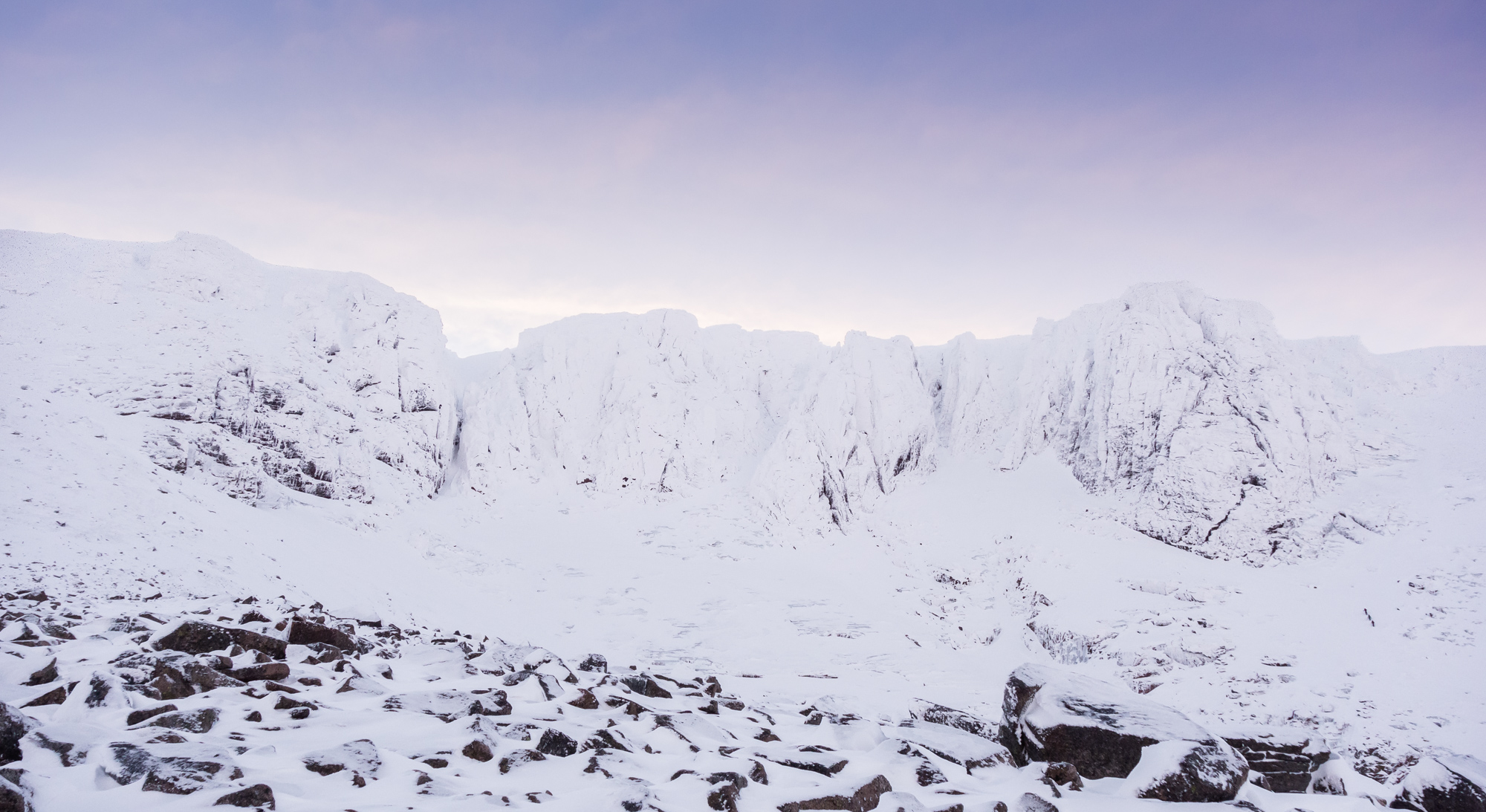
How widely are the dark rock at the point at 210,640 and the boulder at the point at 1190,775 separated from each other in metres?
10.5

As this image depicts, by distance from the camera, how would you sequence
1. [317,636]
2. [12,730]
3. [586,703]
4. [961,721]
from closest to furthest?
[12,730]
[586,703]
[317,636]
[961,721]

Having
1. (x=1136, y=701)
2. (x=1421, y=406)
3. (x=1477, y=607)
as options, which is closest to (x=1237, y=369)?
(x=1421, y=406)

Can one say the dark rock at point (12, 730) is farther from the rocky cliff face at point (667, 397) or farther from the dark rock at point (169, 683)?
the rocky cliff face at point (667, 397)

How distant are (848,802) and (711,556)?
26.7 meters

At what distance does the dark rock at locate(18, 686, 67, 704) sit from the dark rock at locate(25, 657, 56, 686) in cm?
72

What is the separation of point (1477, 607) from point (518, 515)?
125 feet

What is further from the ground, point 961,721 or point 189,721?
point 189,721

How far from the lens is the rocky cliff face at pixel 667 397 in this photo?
27.9 metres

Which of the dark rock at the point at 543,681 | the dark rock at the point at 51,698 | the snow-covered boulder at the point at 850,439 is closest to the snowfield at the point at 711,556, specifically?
the dark rock at the point at 51,698

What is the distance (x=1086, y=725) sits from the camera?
7328 mm

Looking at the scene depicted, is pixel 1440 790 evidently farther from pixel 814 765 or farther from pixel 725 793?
pixel 725 793

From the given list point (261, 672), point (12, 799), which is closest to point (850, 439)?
point (261, 672)

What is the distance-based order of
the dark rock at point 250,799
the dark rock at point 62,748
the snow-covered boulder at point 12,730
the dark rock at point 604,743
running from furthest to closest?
1. the dark rock at point 604,743
2. the dark rock at point 62,748
3. the snow-covered boulder at point 12,730
4. the dark rock at point 250,799

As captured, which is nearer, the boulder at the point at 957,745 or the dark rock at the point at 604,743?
the dark rock at the point at 604,743
